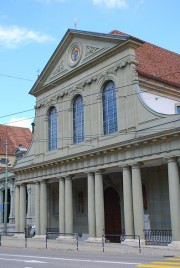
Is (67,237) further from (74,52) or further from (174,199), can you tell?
(74,52)

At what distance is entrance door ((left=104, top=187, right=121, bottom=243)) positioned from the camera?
27964 mm

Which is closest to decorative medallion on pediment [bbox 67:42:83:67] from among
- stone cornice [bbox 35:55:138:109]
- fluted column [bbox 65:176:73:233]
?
stone cornice [bbox 35:55:138:109]

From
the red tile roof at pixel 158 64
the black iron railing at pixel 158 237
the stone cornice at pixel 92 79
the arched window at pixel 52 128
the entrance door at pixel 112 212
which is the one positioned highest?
the red tile roof at pixel 158 64

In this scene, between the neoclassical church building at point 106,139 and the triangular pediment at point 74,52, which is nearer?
the neoclassical church building at point 106,139

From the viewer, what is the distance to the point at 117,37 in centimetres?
2523

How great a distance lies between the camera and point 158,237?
75.0 ft

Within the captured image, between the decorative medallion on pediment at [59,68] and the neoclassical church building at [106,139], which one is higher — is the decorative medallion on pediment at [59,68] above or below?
above

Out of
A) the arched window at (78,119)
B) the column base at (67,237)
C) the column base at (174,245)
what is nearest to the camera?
the column base at (174,245)

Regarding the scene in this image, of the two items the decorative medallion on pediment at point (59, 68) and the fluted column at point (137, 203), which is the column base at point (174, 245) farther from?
the decorative medallion on pediment at point (59, 68)

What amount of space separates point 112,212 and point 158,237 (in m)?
6.13

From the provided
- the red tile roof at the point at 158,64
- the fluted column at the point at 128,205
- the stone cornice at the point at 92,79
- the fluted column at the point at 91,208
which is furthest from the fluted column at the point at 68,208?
the red tile roof at the point at 158,64

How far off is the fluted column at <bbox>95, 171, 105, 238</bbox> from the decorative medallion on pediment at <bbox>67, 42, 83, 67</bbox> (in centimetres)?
905

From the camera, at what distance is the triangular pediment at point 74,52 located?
2661 cm

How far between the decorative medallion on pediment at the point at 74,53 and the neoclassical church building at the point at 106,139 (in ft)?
0.40
